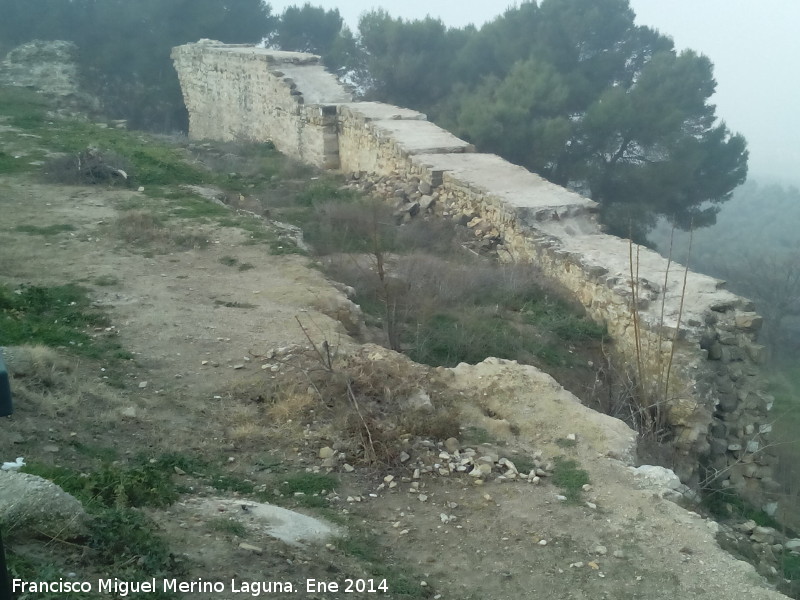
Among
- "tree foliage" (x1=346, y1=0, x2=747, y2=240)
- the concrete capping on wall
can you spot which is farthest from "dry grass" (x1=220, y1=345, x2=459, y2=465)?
"tree foliage" (x1=346, y1=0, x2=747, y2=240)

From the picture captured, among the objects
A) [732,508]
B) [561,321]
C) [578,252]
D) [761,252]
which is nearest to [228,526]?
[732,508]

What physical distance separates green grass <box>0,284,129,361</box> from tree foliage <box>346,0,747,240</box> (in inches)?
466

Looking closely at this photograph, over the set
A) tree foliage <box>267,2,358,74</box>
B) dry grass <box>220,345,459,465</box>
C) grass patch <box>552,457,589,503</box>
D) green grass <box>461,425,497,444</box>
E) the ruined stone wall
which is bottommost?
grass patch <box>552,457,589,503</box>

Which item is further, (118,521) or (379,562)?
(379,562)

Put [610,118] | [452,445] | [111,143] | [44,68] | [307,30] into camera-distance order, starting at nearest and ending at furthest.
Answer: [452,445] < [111,143] < [610,118] < [44,68] < [307,30]

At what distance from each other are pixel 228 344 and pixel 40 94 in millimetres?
15284

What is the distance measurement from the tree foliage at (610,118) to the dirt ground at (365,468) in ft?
36.9

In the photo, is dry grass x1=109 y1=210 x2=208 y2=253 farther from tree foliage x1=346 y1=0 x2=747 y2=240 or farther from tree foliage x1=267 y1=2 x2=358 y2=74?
tree foliage x1=267 y1=2 x2=358 y2=74

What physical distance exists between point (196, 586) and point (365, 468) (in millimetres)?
1637

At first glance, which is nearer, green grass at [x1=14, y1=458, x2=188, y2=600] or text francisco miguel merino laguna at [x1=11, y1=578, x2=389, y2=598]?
text francisco miguel merino laguna at [x1=11, y1=578, x2=389, y2=598]

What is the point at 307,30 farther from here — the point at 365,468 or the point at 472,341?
the point at 365,468

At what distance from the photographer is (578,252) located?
8.21m

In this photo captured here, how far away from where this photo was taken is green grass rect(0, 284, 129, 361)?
5.35 metres

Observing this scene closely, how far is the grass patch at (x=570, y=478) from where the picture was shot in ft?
13.7
